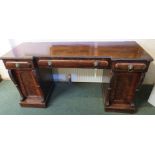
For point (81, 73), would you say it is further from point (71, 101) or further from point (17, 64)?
point (17, 64)

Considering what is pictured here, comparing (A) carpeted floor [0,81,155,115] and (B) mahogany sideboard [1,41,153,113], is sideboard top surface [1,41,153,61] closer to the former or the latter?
(B) mahogany sideboard [1,41,153,113]

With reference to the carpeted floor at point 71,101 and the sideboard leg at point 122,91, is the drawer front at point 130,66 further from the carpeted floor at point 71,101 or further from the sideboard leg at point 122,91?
the carpeted floor at point 71,101

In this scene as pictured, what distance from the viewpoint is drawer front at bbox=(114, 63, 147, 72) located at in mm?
1243

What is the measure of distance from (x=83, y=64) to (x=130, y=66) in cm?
47

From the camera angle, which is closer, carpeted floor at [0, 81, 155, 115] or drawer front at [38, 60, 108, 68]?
drawer front at [38, 60, 108, 68]

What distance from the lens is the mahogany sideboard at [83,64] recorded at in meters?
1.28

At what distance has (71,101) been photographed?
5.98ft

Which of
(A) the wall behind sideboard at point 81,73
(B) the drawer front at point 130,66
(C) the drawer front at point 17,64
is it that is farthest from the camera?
(A) the wall behind sideboard at point 81,73

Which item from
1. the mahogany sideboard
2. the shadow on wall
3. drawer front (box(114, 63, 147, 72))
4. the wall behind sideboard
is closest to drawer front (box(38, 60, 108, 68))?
the mahogany sideboard

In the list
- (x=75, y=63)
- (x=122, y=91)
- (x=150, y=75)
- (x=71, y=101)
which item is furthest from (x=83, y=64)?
A: (x=150, y=75)

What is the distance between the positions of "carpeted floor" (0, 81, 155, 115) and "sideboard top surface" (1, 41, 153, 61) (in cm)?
74

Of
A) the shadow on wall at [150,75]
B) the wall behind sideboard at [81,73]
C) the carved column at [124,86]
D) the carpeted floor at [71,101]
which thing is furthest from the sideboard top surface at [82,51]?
the carpeted floor at [71,101]
